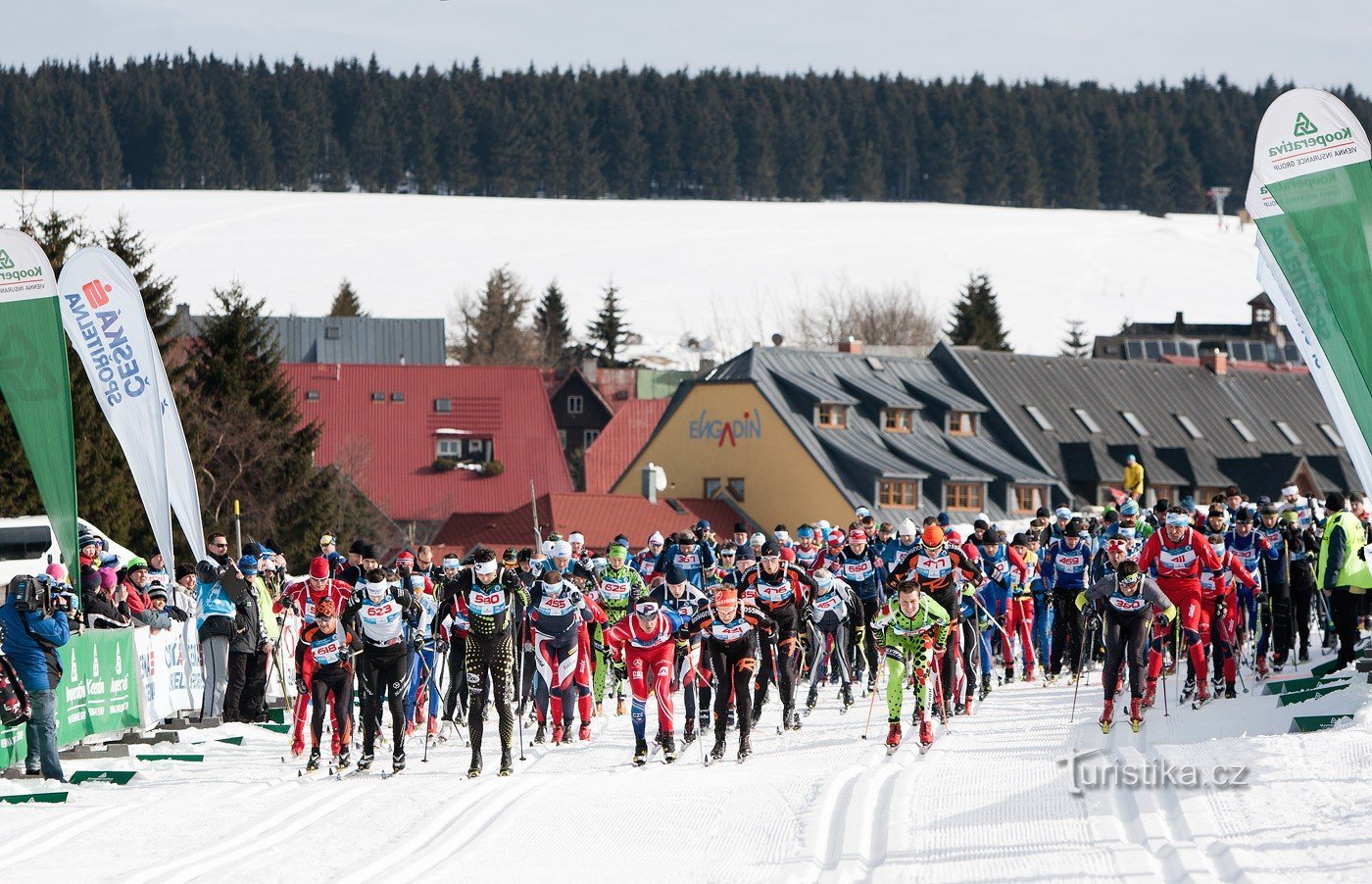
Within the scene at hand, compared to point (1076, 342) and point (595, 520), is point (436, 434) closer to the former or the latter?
point (595, 520)

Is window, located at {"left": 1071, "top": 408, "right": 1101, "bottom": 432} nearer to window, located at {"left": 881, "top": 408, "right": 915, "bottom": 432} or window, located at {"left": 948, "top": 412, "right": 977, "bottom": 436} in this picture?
window, located at {"left": 948, "top": 412, "right": 977, "bottom": 436}

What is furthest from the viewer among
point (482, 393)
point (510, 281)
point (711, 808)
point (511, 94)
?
point (511, 94)

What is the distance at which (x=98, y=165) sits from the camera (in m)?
174

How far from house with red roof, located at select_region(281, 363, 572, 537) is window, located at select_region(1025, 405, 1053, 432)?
60.4ft

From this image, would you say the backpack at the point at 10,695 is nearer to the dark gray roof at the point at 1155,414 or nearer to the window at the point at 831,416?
the window at the point at 831,416

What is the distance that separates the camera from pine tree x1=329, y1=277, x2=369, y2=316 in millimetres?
130875

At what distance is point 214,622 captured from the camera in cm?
1903

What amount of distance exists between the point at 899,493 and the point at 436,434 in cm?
2416

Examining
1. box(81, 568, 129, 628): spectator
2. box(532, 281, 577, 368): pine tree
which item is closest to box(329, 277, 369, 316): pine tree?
box(532, 281, 577, 368): pine tree

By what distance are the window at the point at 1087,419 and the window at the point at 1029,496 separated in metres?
6.48

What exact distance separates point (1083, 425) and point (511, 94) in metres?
143

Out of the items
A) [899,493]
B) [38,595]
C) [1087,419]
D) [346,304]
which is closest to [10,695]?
[38,595]

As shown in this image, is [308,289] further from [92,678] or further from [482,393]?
[92,678]

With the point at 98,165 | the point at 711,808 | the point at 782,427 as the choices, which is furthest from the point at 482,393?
the point at 98,165
